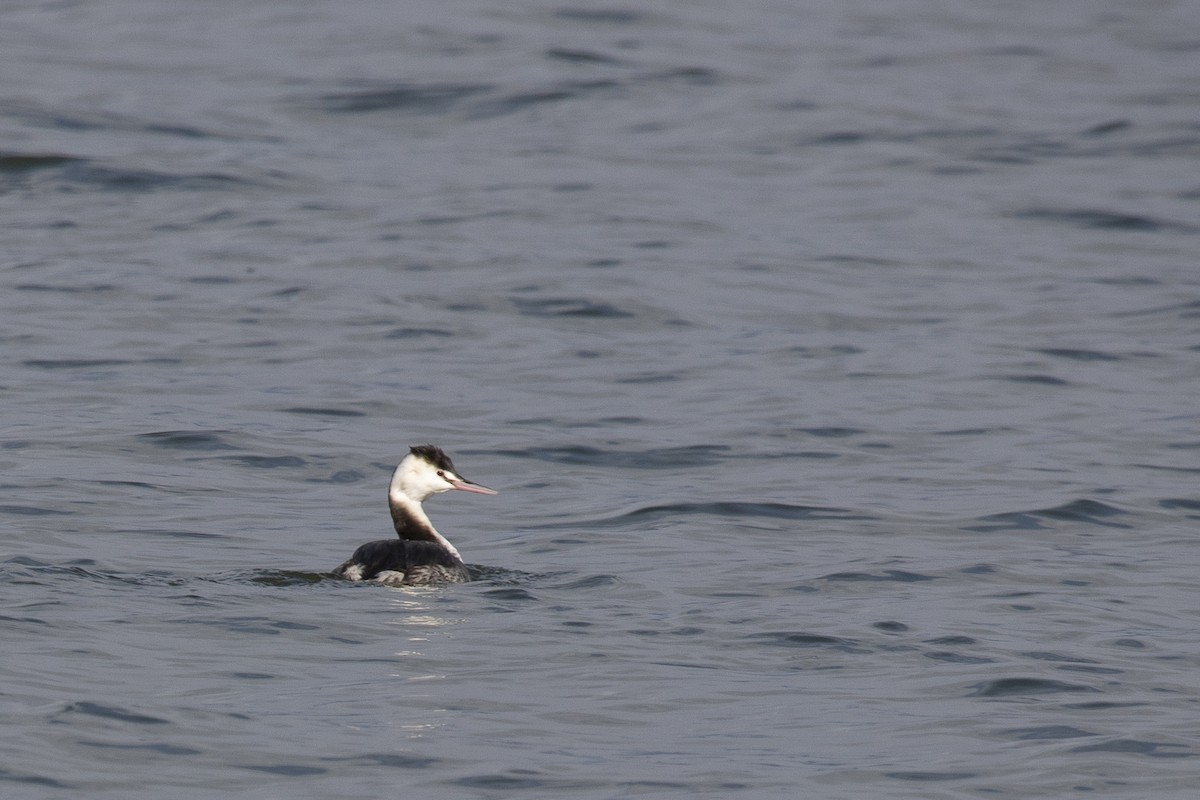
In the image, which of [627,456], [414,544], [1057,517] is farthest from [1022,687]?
[627,456]

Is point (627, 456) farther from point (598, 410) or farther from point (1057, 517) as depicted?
point (1057, 517)

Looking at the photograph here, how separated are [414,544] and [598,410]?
16.6 feet

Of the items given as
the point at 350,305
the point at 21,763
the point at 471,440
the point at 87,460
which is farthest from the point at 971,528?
the point at 350,305

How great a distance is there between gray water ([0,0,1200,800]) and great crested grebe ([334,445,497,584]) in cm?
18

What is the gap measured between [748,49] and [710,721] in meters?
26.9

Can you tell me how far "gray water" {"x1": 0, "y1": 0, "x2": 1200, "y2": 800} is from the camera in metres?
8.30

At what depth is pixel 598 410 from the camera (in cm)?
1552

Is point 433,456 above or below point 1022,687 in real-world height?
above

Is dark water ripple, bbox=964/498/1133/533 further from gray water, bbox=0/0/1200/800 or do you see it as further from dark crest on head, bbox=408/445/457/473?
dark crest on head, bbox=408/445/457/473

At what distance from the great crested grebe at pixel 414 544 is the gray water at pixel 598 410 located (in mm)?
182

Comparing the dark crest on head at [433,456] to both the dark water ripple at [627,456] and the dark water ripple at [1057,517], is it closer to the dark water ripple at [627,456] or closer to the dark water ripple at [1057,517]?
the dark water ripple at [627,456]

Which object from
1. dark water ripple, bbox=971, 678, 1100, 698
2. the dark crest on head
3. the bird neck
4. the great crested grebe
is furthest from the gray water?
the dark crest on head

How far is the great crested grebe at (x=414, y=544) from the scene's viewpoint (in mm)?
10445

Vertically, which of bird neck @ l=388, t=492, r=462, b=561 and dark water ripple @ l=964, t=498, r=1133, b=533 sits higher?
bird neck @ l=388, t=492, r=462, b=561
